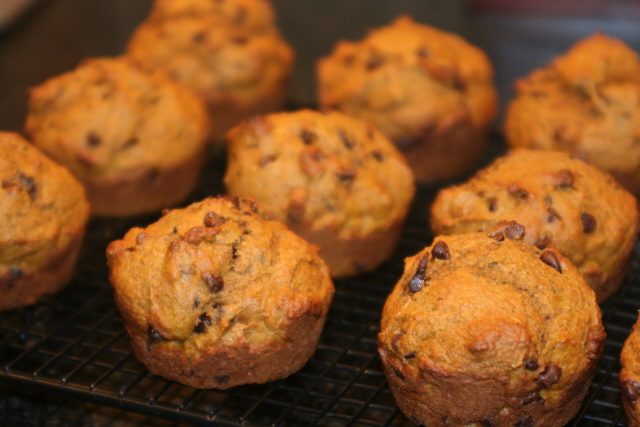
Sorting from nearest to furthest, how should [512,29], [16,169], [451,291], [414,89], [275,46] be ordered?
1. [451,291]
2. [16,169]
3. [414,89]
4. [275,46]
5. [512,29]

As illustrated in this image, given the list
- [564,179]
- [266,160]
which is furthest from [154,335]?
[564,179]

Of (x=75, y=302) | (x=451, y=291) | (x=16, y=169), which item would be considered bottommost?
(x=75, y=302)

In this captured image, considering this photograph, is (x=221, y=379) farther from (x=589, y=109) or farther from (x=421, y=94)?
(x=589, y=109)

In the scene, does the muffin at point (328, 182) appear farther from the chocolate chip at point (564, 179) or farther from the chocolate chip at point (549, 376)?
the chocolate chip at point (549, 376)

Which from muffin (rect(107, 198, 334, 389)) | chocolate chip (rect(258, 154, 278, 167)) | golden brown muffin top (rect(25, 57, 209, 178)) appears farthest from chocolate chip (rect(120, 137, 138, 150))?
muffin (rect(107, 198, 334, 389))

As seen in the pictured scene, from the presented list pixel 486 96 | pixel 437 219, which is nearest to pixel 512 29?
pixel 486 96

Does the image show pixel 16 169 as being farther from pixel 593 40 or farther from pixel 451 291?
pixel 593 40

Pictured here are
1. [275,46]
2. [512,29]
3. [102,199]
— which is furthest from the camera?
[512,29]

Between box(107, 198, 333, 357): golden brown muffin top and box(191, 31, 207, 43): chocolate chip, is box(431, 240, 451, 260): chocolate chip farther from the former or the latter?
box(191, 31, 207, 43): chocolate chip
